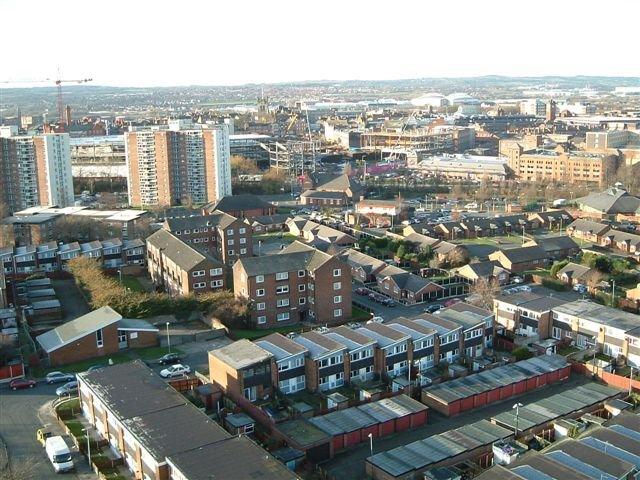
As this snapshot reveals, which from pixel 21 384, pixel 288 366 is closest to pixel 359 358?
pixel 288 366

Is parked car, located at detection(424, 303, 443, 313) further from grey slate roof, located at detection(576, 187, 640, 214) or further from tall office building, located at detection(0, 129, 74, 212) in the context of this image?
tall office building, located at detection(0, 129, 74, 212)

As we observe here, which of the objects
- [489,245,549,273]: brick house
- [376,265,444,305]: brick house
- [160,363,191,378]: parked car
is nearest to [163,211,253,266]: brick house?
[376,265,444,305]: brick house

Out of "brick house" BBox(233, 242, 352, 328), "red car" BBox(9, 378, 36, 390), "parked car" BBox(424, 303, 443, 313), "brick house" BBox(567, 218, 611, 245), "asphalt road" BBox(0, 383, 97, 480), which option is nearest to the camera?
"asphalt road" BBox(0, 383, 97, 480)

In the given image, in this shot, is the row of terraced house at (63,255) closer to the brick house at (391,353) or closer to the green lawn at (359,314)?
the green lawn at (359,314)

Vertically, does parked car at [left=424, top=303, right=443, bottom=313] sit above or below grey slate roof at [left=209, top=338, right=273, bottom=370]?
below

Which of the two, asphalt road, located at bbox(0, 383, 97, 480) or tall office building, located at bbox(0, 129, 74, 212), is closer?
asphalt road, located at bbox(0, 383, 97, 480)

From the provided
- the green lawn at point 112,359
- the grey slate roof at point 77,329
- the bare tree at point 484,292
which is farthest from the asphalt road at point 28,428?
the bare tree at point 484,292

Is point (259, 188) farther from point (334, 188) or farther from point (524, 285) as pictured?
point (524, 285)
